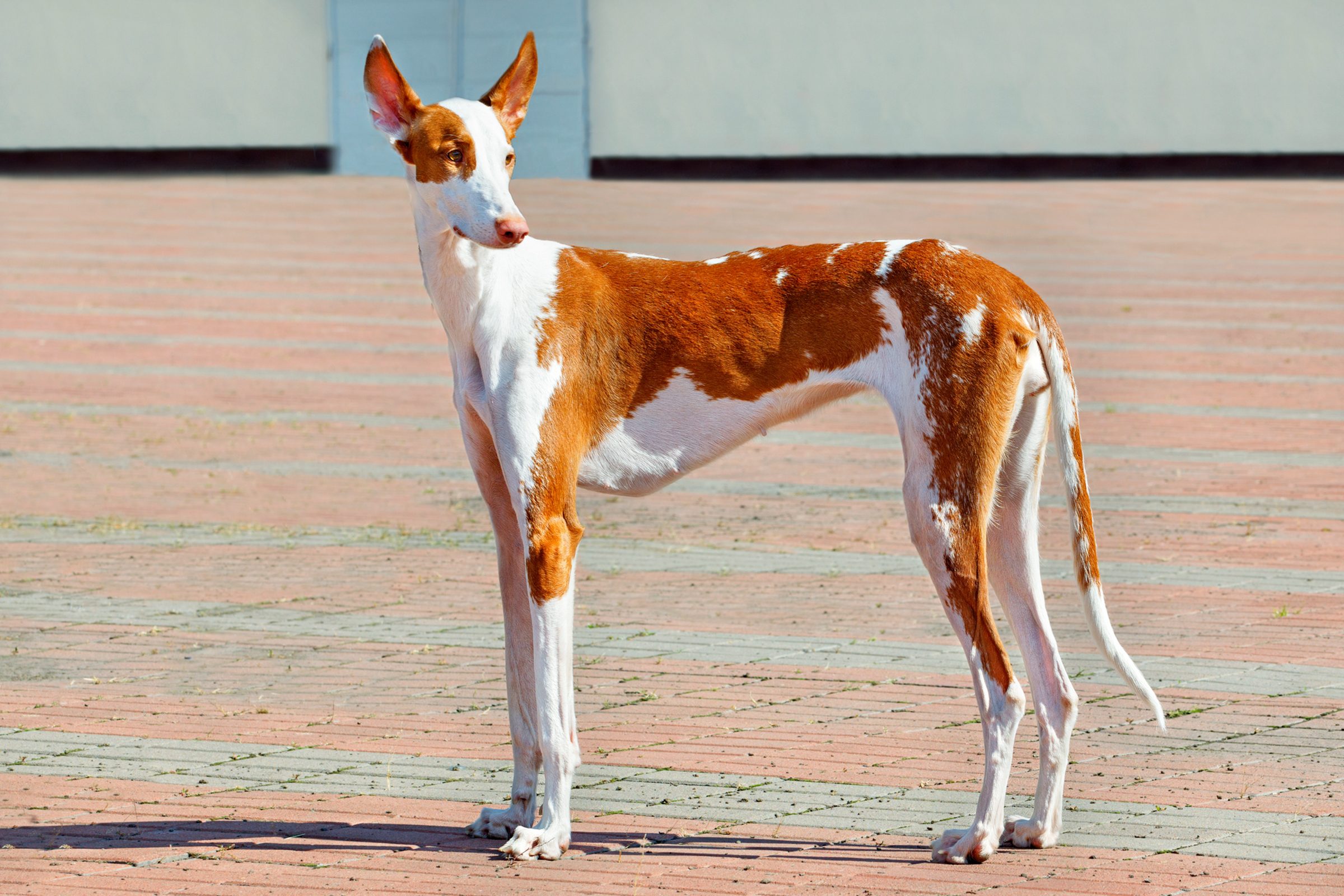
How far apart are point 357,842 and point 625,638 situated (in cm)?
225

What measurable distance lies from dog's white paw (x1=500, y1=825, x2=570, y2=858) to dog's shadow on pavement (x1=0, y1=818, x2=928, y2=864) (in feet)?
0.22

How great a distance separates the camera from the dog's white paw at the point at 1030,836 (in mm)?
4797

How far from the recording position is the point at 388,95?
4586 millimetres

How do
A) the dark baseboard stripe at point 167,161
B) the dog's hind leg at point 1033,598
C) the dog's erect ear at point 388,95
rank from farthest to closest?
the dark baseboard stripe at point 167,161 → the dog's hind leg at point 1033,598 → the dog's erect ear at point 388,95

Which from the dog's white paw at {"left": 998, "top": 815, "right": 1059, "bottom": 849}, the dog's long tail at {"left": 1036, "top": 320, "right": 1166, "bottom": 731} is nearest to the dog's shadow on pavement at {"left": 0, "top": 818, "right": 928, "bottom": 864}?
the dog's white paw at {"left": 998, "top": 815, "right": 1059, "bottom": 849}

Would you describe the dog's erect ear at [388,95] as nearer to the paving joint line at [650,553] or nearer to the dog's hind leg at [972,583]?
the dog's hind leg at [972,583]

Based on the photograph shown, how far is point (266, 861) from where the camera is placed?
4.73 metres

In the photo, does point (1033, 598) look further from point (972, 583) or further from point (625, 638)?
point (625, 638)

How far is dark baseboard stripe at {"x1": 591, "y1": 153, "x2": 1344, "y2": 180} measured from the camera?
28938 mm

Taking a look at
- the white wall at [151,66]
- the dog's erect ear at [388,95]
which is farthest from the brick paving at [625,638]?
the white wall at [151,66]

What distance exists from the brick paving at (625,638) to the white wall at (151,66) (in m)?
15.3

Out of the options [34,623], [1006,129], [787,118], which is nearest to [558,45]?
[787,118]

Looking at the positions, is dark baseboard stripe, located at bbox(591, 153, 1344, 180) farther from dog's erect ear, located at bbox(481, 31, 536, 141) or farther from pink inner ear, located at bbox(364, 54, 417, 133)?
pink inner ear, located at bbox(364, 54, 417, 133)

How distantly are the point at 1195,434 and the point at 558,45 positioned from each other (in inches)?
797
